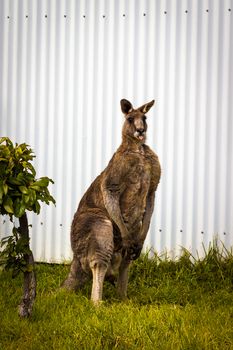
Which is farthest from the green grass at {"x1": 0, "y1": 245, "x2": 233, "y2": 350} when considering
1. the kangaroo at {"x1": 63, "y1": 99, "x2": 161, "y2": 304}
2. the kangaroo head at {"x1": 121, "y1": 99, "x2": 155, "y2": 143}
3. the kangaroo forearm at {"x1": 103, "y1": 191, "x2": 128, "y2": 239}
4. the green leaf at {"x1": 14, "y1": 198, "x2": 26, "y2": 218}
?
the kangaroo head at {"x1": 121, "y1": 99, "x2": 155, "y2": 143}

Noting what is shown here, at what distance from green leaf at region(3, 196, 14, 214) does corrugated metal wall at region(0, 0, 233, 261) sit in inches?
116

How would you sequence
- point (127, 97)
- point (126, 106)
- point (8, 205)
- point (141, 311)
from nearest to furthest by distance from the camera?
point (8, 205)
point (141, 311)
point (126, 106)
point (127, 97)

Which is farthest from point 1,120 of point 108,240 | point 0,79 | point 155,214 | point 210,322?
point 210,322

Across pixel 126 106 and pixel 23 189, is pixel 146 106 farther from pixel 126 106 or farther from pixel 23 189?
pixel 23 189

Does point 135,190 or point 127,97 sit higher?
point 127,97

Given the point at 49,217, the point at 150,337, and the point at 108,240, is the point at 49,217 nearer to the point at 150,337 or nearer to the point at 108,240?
the point at 108,240

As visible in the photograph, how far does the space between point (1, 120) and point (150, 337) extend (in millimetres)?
4189

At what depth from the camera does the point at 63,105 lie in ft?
28.3

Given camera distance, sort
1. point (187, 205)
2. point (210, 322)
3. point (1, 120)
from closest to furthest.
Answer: point (210, 322), point (187, 205), point (1, 120)

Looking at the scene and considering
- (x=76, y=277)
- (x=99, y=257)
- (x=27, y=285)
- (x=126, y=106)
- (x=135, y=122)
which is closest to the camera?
(x=27, y=285)

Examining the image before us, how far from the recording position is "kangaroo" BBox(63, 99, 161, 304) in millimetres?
6688

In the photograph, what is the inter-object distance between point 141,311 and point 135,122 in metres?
1.75

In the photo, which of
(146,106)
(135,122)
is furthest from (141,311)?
(146,106)

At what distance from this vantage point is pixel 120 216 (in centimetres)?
684
